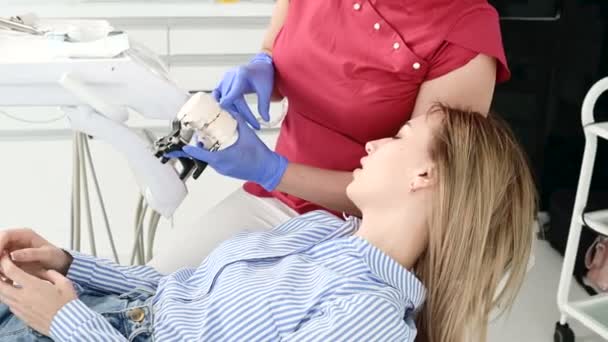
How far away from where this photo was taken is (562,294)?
7.54 ft

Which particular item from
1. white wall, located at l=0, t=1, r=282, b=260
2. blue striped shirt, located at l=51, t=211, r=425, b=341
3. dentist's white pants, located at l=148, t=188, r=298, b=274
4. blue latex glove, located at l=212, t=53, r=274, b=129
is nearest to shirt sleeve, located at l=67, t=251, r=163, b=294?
blue striped shirt, located at l=51, t=211, r=425, b=341

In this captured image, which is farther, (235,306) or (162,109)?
(162,109)

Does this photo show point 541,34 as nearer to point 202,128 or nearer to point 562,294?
point 562,294

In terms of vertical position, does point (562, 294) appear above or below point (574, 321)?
above

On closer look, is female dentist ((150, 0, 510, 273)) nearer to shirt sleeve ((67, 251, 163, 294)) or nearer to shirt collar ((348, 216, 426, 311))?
shirt sleeve ((67, 251, 163, 294))

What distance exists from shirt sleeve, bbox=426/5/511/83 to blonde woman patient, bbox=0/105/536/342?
0.16 m

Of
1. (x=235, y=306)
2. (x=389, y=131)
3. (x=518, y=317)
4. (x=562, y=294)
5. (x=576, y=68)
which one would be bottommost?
(x=518, y=317)

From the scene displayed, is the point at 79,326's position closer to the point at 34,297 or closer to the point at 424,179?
the point at 34,297

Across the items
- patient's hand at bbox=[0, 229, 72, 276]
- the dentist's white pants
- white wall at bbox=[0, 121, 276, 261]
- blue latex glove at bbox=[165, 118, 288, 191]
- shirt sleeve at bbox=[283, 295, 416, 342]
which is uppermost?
blue latex glove at bbox=[165, 118, 288, 191]

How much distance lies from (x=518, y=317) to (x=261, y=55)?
1459mm

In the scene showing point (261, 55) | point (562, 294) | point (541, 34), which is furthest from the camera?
point (541, 34)

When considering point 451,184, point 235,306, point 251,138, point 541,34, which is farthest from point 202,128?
point 541,34

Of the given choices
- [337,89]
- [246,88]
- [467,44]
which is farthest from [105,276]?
[467,44]

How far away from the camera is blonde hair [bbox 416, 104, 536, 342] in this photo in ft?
3.75
